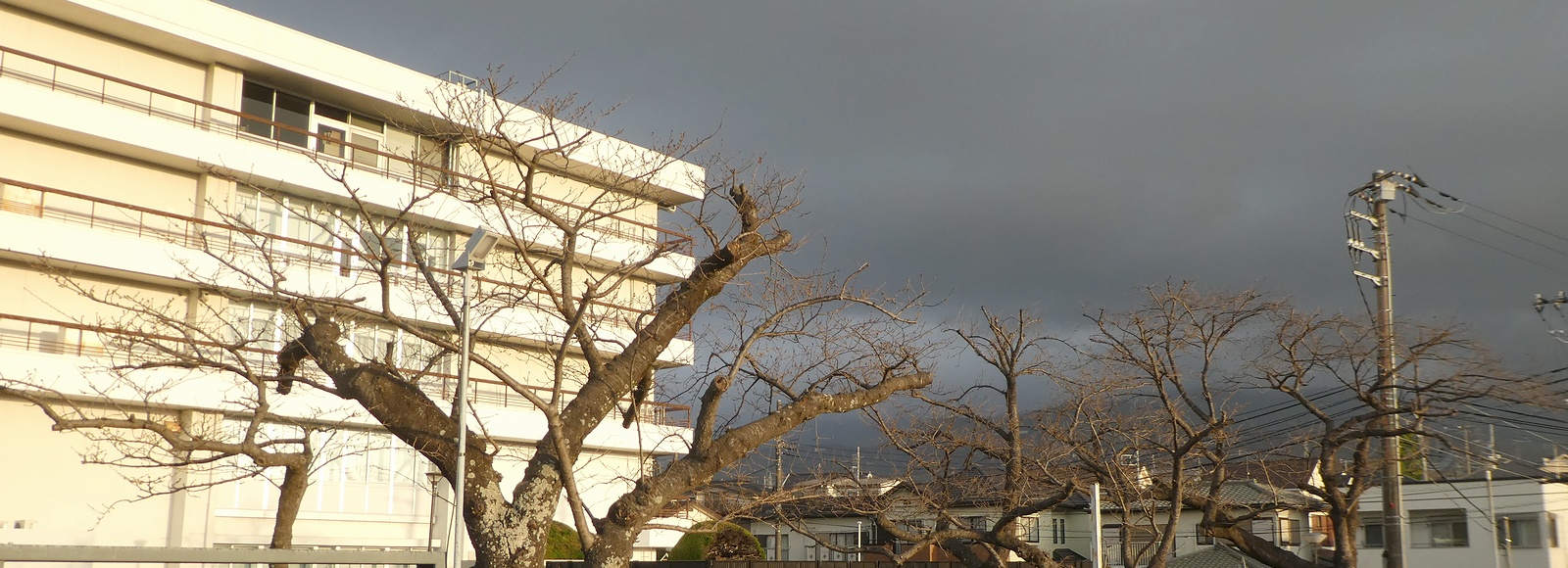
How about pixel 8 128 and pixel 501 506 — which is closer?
pixel 501 506

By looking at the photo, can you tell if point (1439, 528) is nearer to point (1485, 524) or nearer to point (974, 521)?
point (1485, 524)

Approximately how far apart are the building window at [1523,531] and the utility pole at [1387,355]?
23022 mm

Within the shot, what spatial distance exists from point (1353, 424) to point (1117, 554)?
24873 mm

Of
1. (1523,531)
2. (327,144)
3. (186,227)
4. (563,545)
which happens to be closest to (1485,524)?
(1523,531)

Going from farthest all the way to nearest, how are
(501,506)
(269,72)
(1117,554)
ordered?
(1117,554) → (269,72) → (501,506)

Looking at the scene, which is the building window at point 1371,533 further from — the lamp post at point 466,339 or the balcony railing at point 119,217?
the lamp post at point 466,339

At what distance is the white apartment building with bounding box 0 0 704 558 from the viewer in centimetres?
2269

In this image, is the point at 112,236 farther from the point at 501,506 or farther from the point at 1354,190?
the point at 1354,190

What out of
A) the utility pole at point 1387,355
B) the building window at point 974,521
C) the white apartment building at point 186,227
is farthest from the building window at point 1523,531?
the white apartment building at point 186,227

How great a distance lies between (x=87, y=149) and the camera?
2417cm

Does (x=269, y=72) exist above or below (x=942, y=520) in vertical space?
above

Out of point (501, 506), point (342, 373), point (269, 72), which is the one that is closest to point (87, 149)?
point (269, 72)

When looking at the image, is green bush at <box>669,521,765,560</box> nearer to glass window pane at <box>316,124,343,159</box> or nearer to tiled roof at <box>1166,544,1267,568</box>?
glass window pane at <box>316,124,343,159</box>

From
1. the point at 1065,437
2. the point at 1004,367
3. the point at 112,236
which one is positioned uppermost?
the point at 112,236
